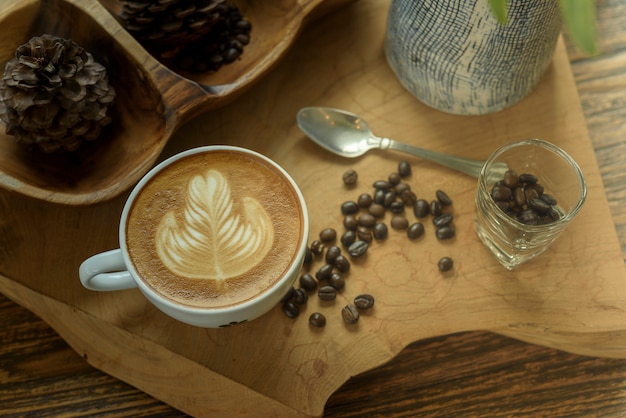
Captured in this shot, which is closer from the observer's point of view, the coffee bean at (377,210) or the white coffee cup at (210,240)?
the white coffee cup at (210,240)

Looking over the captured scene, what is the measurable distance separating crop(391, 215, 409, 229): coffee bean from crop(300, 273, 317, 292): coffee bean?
6.6 inches

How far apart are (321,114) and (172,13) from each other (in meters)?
0.31

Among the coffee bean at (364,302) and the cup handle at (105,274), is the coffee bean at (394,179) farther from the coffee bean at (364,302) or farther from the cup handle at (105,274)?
the cup handle at (105,274)

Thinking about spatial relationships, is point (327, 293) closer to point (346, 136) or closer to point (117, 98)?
point (346, 136)

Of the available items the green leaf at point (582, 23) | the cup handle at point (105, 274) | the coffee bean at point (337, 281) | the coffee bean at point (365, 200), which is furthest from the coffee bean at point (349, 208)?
the green leaf at point (582, 23)

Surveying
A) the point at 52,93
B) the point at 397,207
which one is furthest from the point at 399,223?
the point at 52,93

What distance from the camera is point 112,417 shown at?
123cm

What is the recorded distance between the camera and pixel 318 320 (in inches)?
44.3

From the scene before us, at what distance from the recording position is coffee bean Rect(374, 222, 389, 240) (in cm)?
119

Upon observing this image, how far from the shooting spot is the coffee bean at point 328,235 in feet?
3.87

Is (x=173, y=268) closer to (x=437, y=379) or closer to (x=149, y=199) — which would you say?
(x=149, y=199)

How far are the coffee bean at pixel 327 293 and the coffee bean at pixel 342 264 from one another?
38 mm

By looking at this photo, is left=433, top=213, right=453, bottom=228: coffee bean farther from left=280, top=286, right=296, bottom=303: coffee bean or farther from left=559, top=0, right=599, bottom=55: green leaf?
left=559, top=0, right=599, bottom=55: green leaf

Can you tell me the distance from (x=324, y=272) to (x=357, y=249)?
0.07m
